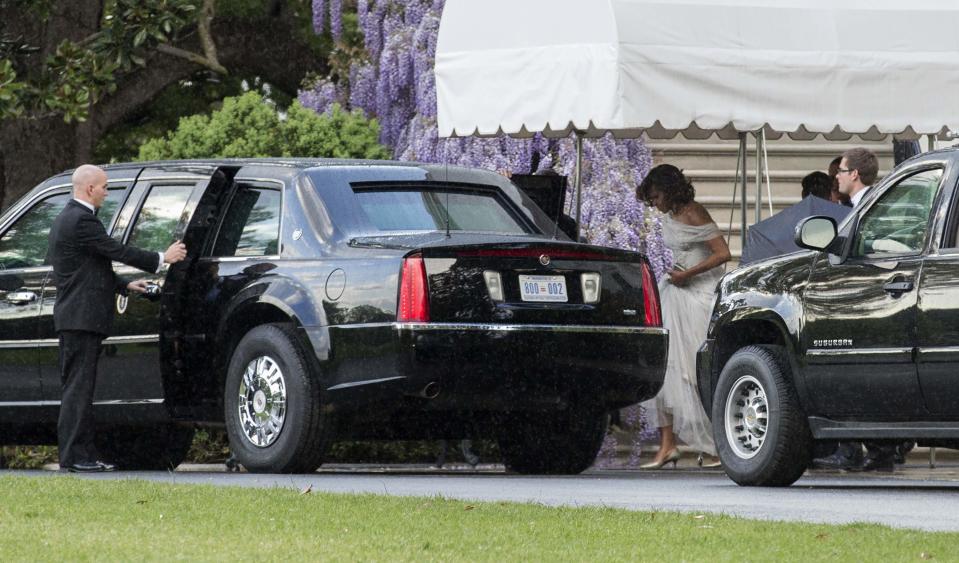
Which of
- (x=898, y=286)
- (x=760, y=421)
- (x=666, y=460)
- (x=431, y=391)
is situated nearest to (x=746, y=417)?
(x=760, y=421)

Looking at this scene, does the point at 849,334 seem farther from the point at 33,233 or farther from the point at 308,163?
the point at 33,233

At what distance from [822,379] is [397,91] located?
9.84m

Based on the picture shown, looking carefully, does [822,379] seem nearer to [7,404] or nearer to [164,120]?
[7,404]

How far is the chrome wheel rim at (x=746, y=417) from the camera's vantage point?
463 inches

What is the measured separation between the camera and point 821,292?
11.3 metres

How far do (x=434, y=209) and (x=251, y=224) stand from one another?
107 cm

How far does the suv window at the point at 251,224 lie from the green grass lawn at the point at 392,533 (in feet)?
8.41

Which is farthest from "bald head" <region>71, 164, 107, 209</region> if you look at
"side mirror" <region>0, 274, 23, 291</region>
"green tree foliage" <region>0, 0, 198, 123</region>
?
"green tree foliage" <region>0, 0, 198, 123</region>

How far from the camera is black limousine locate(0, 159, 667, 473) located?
37.9 ft

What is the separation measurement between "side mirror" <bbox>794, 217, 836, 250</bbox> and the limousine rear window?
2080 mm

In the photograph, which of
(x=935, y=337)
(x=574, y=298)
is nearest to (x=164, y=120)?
(x=574, y=298)

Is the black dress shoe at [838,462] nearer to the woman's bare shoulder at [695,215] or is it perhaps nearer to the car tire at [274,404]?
the woman's bare shoulder at [695,215]

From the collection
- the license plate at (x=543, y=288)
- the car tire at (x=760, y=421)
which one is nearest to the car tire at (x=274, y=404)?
the license plate at (x=543, y=288)

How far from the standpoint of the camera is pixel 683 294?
50.9 ft
